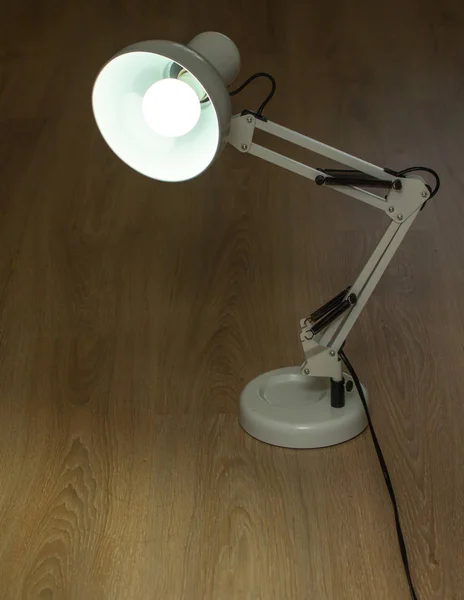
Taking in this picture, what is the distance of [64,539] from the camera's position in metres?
1.33

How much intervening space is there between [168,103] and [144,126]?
0.33 feet

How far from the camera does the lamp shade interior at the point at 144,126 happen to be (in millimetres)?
1215

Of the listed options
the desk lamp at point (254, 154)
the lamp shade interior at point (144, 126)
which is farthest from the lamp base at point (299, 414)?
the lamp shade interior at point (144, 126)

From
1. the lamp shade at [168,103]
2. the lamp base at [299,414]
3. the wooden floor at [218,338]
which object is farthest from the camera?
the lamp base at [299,414]

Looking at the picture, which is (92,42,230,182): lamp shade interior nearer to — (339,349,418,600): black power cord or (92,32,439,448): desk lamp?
(92,32,439,448): desk lamp

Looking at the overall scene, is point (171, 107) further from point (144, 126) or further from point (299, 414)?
point (299, 414)

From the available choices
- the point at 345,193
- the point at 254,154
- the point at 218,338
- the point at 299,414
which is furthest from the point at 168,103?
the point at 218,338

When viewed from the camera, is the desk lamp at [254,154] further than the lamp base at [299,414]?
No

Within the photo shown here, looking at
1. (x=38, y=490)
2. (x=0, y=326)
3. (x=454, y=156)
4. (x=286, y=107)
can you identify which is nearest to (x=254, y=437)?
(x=38, y=490)

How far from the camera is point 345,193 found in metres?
1.35

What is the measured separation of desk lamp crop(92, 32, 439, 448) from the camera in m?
1.18

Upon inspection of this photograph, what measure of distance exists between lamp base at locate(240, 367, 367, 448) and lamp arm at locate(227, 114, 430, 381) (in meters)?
0.07

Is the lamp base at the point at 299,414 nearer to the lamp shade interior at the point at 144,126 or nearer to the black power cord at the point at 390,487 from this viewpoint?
the black power cord at the point at 390,487

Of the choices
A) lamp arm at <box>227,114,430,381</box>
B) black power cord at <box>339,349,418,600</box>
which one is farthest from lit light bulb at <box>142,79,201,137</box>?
black power cord at <box>339,349,418,600</box>
